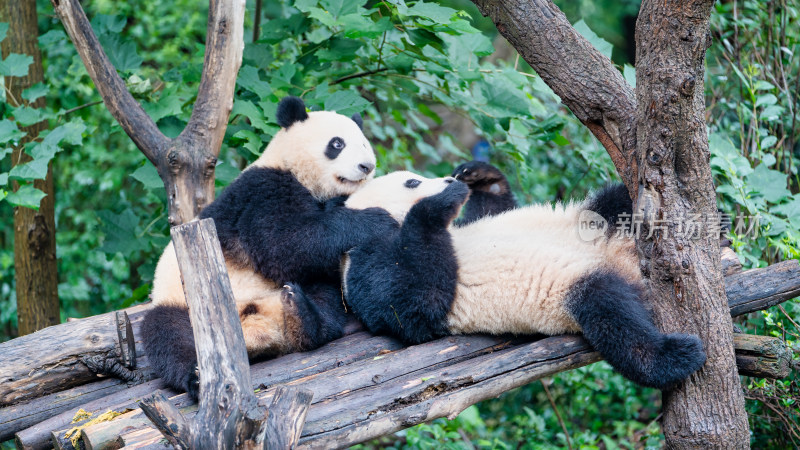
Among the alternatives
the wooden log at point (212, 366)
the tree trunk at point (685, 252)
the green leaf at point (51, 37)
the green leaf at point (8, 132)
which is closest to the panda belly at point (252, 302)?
the wooden log at point (212, 366)

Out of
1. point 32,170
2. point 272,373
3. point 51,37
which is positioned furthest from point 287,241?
point 51,37

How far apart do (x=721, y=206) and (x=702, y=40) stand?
2366 mm

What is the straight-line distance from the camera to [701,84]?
241 centimetres

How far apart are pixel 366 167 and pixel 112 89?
4.66 feet

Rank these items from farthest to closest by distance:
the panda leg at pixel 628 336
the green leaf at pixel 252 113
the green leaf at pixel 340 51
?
the green leaf at pixel 340 51 < the green leaf at pixel 252 113 < the panda leg at pixel 628 336

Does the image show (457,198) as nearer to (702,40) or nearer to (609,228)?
(609,228)

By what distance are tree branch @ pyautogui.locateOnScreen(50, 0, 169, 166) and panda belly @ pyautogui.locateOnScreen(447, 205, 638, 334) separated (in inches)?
68.8

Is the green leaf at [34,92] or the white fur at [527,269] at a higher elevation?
the green leaf at [34,92]

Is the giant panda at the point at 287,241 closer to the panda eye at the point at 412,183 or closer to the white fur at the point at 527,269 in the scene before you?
the panda eye at the point at 412,183

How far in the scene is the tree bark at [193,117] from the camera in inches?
140

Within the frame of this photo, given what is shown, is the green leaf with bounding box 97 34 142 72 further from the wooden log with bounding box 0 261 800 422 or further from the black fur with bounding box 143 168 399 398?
the wooden log with bounding box 0 261 800 422

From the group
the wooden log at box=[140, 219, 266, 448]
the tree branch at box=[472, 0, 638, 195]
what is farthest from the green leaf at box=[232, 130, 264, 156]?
the tree branch at box=[472, 0, 638, 195]

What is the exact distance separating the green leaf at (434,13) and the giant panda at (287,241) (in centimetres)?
70

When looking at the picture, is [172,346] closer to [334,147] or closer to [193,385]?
[193,385]
